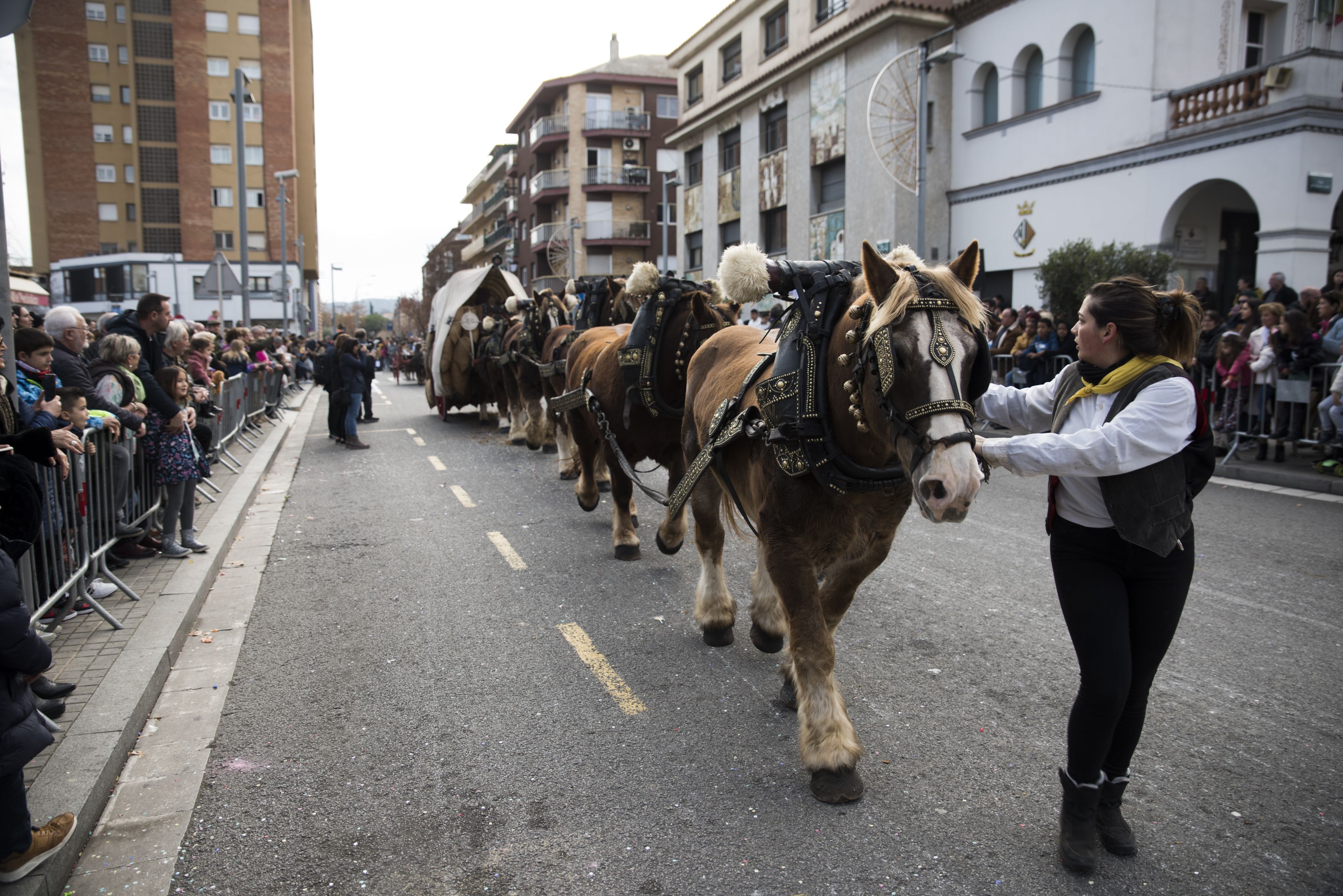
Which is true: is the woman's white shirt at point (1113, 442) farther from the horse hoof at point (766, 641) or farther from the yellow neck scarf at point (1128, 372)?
the horse hoof at point (766, 641)

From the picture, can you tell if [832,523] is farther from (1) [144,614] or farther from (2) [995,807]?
(1) [144,614]

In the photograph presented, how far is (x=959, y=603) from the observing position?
5.43 metres

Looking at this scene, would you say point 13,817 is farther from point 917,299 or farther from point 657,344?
point 657,344

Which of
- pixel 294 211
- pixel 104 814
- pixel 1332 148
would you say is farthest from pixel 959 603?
pixel 294 211

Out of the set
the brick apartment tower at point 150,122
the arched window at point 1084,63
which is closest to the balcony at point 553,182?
the brick apartment tower at point 150,122

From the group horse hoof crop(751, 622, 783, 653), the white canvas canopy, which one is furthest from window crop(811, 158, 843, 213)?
horse hoof crop(751, 622, 783, 653)

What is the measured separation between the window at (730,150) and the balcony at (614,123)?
21.9m

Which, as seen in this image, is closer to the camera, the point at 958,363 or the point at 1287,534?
the point at 958,363

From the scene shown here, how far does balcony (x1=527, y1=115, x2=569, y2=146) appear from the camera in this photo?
177 ft

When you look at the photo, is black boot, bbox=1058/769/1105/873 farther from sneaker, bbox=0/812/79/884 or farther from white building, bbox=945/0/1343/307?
white building, bbox=945/0/1343/307

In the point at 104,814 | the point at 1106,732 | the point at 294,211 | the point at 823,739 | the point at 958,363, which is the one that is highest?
the point at 294,211

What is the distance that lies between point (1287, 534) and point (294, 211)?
69418mm

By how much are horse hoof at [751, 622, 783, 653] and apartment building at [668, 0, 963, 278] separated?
17385 mm

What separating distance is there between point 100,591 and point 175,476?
4.47 feet
